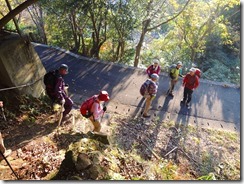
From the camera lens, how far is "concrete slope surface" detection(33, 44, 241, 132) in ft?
33.4

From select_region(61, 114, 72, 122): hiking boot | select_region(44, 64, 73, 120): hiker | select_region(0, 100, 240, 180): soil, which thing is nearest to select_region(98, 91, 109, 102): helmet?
select_region(0, 100, 240, 180): soil

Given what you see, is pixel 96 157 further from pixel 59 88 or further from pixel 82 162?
pixel 59 88

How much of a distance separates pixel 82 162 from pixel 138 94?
7.23 metres

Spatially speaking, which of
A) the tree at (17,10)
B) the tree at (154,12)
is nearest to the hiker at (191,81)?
the tree at (17,10)

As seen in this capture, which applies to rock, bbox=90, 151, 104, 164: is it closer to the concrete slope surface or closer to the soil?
the soil

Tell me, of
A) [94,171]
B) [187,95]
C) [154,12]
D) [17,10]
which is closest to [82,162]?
[94,171]

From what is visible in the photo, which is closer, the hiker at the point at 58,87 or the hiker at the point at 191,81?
the hiker at the point at 58,87

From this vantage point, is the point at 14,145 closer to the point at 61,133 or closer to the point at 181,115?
the point at 61,133

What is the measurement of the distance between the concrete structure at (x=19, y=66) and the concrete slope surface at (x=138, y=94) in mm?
2074

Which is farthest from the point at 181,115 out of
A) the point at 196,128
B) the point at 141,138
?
the point at 141,138

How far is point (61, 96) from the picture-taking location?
711 cm

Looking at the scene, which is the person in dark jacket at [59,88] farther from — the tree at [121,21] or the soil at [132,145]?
the tree at [121,21]

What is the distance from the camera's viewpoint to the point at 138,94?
1148 cm

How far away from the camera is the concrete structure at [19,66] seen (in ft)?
24.7
